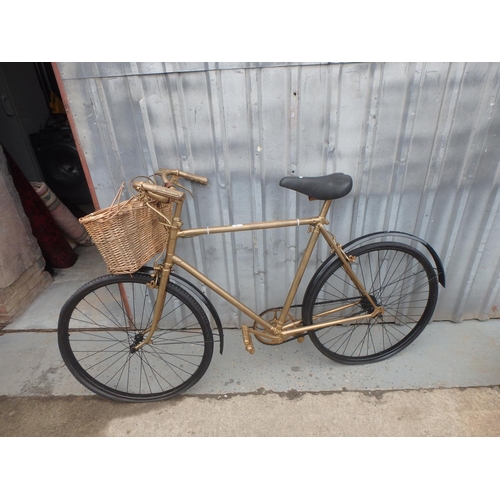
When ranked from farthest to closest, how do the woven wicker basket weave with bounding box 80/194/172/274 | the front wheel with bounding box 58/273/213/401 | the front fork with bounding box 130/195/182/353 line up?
the front wheel with bounding box 58/273/213/401
the front fork with bounding box 130/195/182/353
the woven wicker basket weave with bounding box 80/194/172/274

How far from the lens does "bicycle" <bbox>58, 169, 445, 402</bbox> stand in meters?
2.07

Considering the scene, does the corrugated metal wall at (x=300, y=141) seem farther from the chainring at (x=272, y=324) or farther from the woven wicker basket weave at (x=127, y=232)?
the woven wicker basket weave at (x=127, y=232)

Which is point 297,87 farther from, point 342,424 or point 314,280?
point 342,424

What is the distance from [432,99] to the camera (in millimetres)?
2125

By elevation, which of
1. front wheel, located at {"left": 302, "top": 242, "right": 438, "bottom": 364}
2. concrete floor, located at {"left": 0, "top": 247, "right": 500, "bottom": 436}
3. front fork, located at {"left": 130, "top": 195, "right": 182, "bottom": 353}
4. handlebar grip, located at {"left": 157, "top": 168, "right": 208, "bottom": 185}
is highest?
handlebar grip, located at {"left": 157, "top": 168, "right": 208, "bottom": 185}

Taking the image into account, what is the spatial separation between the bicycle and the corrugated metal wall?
0.28 m

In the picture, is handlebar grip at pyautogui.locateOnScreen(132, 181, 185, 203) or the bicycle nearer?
handlebar grip at pyautogui.locateOnScreen(132, 181, 185, 203)

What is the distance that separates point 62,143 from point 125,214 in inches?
173

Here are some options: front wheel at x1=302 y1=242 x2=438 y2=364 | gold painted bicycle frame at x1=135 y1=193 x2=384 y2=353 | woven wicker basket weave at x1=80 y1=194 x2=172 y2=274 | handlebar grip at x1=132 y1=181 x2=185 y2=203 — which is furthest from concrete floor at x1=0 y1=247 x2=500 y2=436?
handlebar grip at x1=132 y1=181 x2=185 y2=203

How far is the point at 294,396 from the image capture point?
238cm

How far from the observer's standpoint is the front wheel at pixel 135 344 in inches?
90.8

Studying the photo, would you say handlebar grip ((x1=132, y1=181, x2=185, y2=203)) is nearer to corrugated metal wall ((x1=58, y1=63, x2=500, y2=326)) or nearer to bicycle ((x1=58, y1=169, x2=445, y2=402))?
bicycle ((x1=58, y1=169, x2=445, y2=402))

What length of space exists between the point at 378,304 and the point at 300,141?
1.38 m

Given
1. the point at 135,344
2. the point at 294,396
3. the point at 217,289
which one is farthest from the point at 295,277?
the point at 135,344
